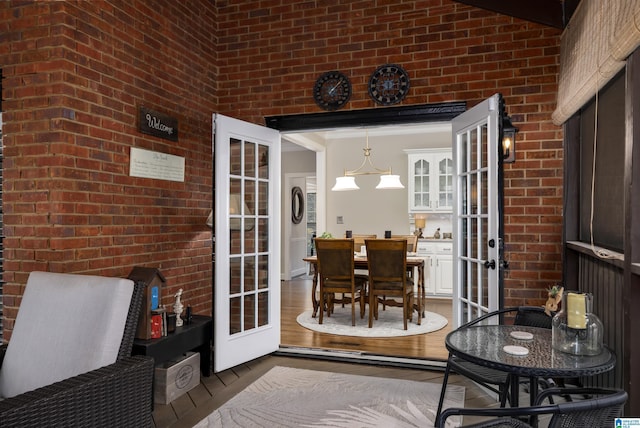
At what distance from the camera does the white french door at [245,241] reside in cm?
338

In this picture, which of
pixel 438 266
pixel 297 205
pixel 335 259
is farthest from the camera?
pixel 297 205

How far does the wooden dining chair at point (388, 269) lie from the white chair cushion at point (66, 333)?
322 centimetres

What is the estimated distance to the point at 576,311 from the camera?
71.1 inches

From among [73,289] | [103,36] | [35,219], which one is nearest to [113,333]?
[73,289]

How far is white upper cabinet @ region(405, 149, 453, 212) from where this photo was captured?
710cm

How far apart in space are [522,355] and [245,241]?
2.41 metres

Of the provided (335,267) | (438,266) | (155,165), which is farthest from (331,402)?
(438,266)

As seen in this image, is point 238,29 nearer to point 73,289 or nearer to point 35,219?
point 35,219

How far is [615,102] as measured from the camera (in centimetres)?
247

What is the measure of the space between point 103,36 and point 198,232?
5.49 feet

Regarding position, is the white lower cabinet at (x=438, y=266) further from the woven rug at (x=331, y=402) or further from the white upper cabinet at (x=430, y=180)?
the woven rug at (x=331, y=402)

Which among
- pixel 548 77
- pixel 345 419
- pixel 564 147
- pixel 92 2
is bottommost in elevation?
pixel 345 419

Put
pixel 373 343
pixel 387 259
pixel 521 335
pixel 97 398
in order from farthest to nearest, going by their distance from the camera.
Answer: pixel 387 259 < pixel 373 343 < pixel 521 335 < pixel 97 398

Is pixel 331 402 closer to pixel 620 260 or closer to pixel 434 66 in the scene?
pixel 620 260
